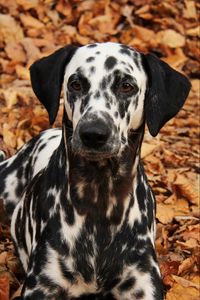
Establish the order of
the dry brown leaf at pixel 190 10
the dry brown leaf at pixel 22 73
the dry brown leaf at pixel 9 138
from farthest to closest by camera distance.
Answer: the dry brown leaf at pixel 190 10 < the dry brown leaf at pixel 22 73 < the dry brown leaf at pixel 9 138

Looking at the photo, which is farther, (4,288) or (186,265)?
(186,265)

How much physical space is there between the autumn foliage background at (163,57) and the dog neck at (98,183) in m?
0.81

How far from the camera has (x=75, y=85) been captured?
403cm

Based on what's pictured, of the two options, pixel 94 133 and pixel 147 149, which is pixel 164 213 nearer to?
pixel 147 149

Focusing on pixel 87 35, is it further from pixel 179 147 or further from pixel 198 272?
pixel 198 272

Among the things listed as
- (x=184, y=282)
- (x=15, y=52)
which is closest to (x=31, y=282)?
(x=184, y=282)

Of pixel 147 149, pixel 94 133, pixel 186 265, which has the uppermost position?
pixel 94 133

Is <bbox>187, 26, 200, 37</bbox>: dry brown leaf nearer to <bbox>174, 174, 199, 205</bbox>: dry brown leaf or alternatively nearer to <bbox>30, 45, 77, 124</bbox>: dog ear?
<bbox>174, 174, 199, 205</bbox>: dry brown leaf

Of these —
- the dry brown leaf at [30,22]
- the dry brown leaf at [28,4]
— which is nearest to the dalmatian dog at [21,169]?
the dry brown leaf at [30,22]

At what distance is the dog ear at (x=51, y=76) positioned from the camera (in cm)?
422

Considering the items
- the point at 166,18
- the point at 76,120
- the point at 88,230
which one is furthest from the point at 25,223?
the point at 166,18

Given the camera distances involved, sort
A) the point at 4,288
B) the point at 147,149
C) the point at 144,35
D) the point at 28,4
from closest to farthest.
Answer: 1. the point at 4,288
2. the point at 147,149
3. the point at 28,4
4. the point at 144,35

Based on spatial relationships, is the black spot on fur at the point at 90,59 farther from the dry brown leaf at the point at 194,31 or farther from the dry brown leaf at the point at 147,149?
the dry brown leaf at the point at 194,31

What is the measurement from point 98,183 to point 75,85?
580mm
